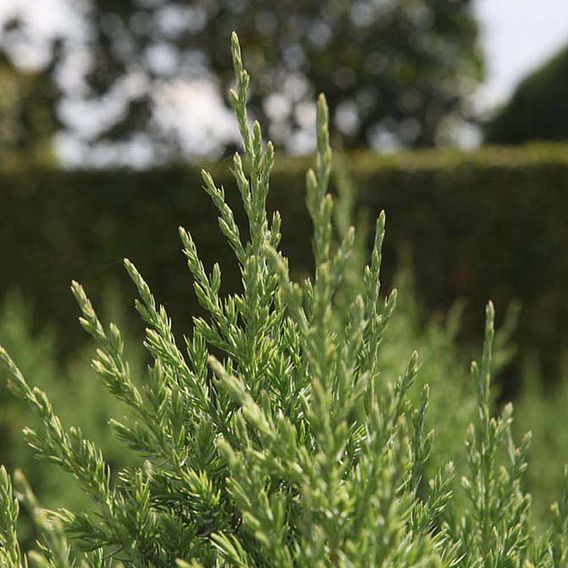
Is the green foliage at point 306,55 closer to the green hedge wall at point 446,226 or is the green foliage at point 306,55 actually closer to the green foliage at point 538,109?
the green foliage at point 538,109

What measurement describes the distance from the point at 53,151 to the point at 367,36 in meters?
10.7

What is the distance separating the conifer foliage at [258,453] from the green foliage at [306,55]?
21458 millimetres

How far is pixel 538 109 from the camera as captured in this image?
15.7m

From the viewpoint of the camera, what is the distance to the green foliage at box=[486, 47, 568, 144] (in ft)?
51.1

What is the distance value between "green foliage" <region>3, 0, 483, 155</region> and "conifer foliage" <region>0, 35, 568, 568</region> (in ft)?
70.4

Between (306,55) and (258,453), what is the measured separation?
23.4 meters

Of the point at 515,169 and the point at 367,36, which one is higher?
the point at 367,36

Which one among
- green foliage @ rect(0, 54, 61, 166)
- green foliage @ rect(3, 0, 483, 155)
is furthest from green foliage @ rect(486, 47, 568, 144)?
green foliage @ rect(0, 54, 61, 166)

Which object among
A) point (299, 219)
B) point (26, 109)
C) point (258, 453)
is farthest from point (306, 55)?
point (258, 453)

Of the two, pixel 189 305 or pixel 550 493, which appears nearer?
pixel 550 493

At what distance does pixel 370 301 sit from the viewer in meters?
0.96

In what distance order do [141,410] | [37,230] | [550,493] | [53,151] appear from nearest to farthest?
[141,410] < [550,493] < [37,230] < [53,151]

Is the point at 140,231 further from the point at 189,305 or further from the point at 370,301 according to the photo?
the point at 370,301

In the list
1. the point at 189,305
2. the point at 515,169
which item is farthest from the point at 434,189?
the point at 189,305
